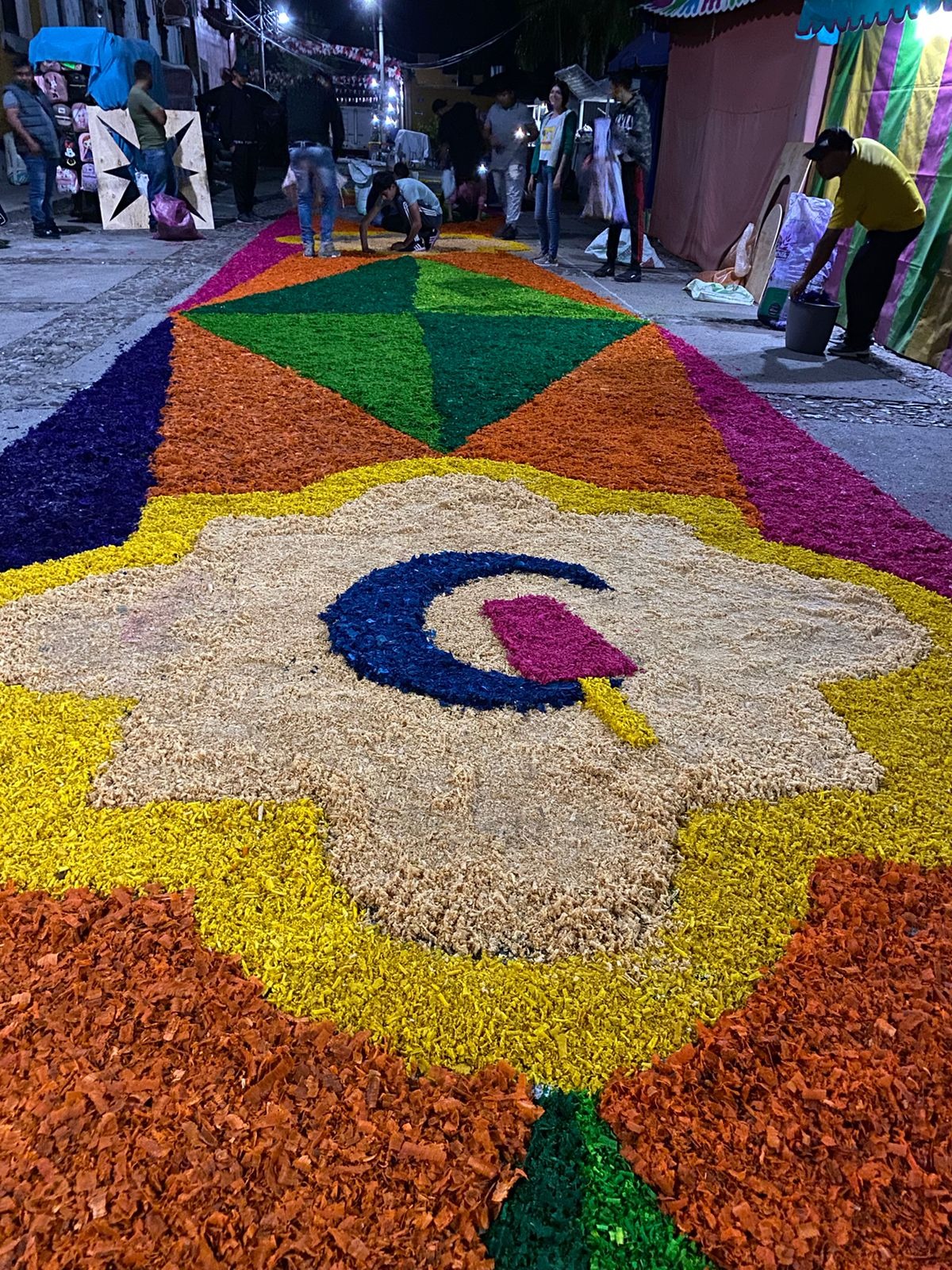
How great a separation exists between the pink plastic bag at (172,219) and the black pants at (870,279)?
8.80 meters

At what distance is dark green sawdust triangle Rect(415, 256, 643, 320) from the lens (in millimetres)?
8180

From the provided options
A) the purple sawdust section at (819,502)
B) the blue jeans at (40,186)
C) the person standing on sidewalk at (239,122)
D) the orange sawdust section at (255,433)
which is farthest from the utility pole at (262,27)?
the purple sawdust section at (819,502)

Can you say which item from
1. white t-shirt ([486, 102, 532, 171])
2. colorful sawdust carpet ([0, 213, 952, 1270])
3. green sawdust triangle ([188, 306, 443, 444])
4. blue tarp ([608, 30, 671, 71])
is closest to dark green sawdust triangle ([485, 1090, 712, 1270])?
colorful sawdust carpet ([0, 213, 952, 1270])

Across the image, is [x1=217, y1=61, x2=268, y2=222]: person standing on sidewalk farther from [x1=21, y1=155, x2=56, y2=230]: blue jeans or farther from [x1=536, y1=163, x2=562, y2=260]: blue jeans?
[x1=536, y1=163, x2=562, y2=260]: blue jeans

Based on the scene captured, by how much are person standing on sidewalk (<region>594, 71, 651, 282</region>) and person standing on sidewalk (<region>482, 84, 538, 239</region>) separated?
2233mm

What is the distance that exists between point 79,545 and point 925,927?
3.23 meters

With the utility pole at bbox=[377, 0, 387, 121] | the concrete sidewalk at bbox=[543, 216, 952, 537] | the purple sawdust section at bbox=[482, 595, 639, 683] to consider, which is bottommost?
the purple sawdust section at bbox=[482, 595, 639, 683]

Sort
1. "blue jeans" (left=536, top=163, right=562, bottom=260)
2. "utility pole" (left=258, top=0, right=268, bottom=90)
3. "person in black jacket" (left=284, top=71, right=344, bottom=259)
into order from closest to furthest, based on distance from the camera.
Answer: "person in black jacket" (left=284, top=71, right=344, bottom=259), "blue jeans" (left=536, top=163, right=562, bottom=260), "utility pole" (left=258, top=0, right=268, bottom=90)

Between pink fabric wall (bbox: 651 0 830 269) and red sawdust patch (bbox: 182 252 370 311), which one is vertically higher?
pink fabric wall (bbox: 651 0 830 269)

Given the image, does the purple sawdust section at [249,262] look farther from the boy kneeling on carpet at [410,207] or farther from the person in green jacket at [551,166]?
the person in green jacket at [551,166]

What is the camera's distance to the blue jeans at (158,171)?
12.2 m

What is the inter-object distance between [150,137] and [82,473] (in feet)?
32.9

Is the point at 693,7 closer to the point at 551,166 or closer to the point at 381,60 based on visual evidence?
the point at 551,166

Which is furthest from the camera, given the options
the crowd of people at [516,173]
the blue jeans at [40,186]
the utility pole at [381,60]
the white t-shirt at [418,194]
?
the utility pole at [381,60]
